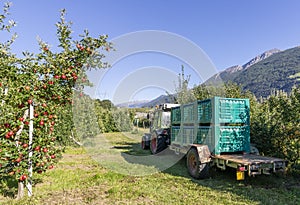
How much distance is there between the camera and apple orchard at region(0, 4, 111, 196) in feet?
13.7

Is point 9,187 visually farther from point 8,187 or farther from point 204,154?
point 204,154

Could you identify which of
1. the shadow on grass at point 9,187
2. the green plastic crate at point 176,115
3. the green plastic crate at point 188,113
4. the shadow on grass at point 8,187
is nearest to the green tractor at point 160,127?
the green plastic crate at point 176,115

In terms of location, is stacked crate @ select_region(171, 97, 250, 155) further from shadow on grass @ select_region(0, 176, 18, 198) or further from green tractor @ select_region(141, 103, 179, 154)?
shadow on grass @ select_region(0, 176, 18, 198)

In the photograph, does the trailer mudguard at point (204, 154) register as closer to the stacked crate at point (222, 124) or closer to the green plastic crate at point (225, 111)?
the stacked crate at point (222, 124)

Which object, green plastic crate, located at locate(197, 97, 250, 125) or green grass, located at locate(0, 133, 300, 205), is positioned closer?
green grass, located at locate(0, 133, 300, 205)

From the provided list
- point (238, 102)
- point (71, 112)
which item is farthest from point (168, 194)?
point (71, 112)

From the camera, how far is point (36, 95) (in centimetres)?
449

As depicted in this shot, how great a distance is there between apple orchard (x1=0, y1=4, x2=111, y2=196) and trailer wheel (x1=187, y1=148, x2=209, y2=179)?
3670mm

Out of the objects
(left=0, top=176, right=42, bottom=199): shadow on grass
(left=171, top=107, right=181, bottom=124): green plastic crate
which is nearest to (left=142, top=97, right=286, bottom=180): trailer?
(left=171, top=107, right=181, bottom=124): green plastic crate

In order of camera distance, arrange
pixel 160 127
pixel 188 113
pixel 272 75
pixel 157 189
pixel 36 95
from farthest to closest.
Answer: pixel 272 75 < pixel 160 127 < pixel 188 113 < pixel 157 189 < pixel 36 95

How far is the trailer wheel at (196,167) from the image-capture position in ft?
20.1

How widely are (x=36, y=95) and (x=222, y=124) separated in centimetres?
476

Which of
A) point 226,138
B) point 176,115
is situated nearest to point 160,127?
point 176,115

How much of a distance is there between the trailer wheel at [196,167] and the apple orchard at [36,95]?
3670 millimetres
